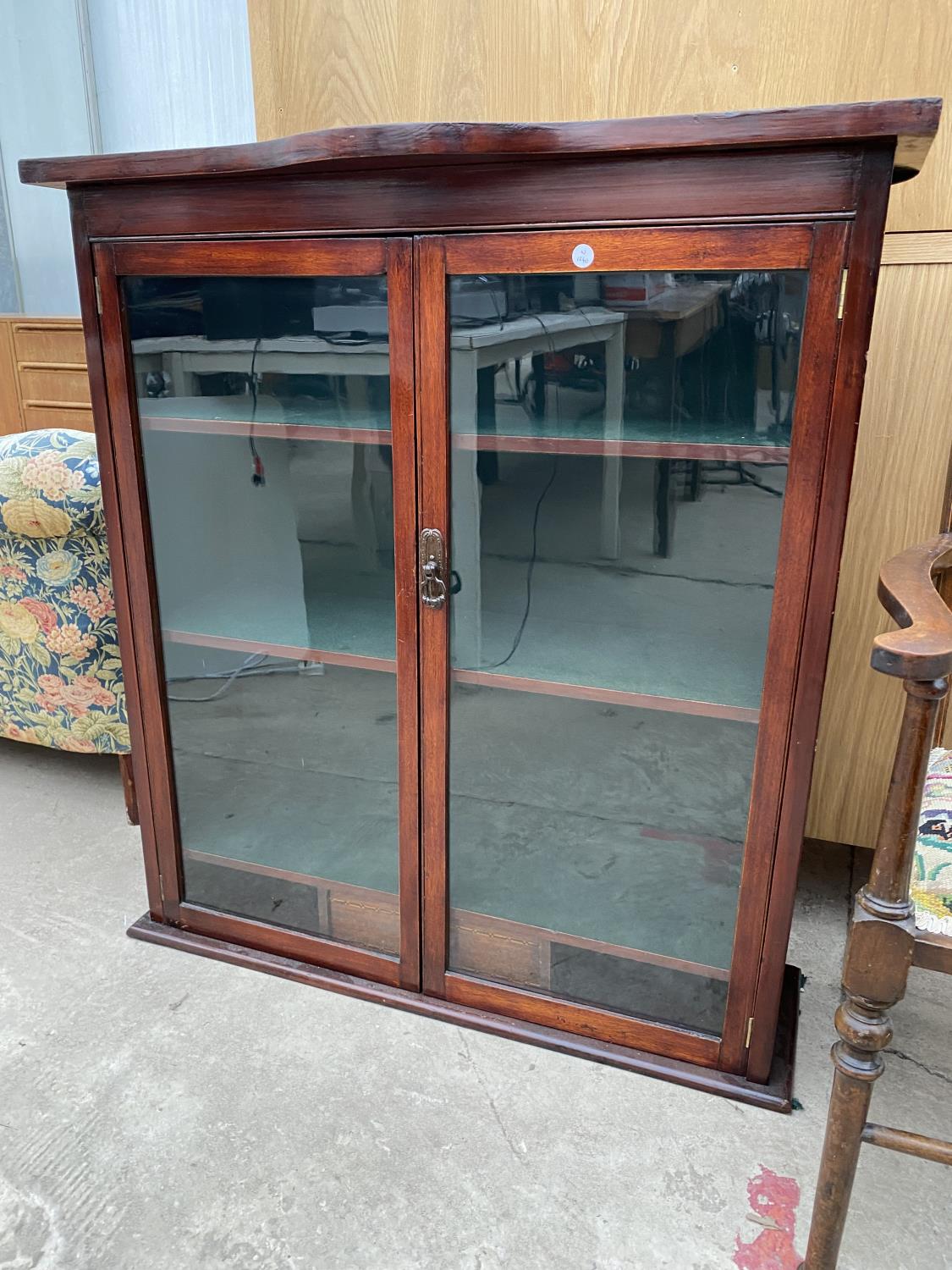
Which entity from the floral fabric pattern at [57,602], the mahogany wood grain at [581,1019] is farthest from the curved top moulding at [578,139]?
the mahogany wood grain at [581,1019]

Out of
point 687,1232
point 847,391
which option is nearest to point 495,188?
point 847,391

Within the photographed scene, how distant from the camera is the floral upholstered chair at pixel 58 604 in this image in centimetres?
189

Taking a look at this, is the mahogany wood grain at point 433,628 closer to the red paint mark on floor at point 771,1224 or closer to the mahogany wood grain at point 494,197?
the mahogany wood grain at point 494,197

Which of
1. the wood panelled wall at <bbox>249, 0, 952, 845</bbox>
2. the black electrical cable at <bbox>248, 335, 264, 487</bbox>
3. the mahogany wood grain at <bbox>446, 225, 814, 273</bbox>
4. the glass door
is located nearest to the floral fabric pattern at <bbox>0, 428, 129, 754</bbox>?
the black electrical cable at <bbox>248, 335, 264, 487</bbox>

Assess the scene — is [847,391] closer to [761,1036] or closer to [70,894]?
[761,1036]

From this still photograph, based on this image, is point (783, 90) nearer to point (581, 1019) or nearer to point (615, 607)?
point (615, 607)

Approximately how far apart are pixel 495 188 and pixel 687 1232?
1.34 metres

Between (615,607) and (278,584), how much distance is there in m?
0.60

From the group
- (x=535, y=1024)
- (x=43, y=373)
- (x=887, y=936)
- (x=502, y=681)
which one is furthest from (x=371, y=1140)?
(x=43, y=373)

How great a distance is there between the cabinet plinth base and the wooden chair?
0.31 meters

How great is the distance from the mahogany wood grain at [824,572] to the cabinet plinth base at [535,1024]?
4 cm

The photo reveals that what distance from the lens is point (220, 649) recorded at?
1.59 m

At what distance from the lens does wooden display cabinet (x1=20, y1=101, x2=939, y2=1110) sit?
3.65 feet

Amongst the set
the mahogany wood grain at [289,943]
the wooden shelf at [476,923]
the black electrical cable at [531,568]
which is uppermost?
the black electrical cable at [531,568]
